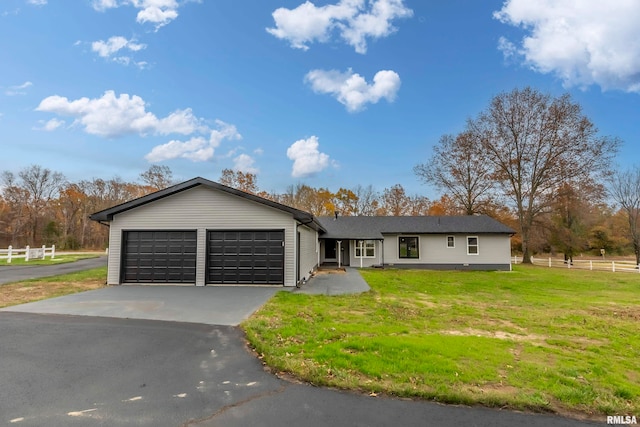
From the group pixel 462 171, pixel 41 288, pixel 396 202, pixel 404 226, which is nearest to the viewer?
pixel 41 288

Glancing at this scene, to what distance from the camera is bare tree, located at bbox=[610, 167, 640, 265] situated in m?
26.8

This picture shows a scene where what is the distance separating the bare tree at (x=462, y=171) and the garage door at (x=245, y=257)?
2546 centimetres

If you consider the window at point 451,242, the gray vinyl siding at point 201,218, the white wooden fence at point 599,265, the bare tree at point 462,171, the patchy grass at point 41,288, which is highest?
the bare tree at point 462,171

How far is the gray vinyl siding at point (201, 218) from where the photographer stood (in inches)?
503

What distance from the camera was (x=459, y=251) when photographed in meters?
22.7

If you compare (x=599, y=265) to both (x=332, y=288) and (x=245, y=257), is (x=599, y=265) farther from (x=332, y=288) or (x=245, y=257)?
(x=245, y=257)

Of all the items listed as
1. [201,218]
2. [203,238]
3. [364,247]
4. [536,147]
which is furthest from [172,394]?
[536,147]

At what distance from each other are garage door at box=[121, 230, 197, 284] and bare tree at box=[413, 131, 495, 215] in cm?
2729

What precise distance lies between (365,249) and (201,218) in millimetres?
12749

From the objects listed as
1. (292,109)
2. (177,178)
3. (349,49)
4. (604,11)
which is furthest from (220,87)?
(177,178)

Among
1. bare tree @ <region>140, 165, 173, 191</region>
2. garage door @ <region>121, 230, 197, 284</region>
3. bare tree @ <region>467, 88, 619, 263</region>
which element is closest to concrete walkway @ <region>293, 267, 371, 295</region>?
garage door @ <region>121, 230, 197, 284</region>

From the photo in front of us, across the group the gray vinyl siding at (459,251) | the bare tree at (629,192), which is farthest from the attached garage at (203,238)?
the bare tree at (629,192)

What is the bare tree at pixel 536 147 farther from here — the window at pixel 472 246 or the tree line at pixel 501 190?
the window at pixel 472 246

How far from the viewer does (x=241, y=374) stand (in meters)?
4.22
